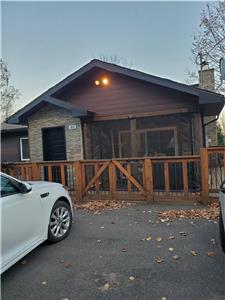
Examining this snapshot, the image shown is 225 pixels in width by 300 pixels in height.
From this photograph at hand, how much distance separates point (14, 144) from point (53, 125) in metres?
7.24

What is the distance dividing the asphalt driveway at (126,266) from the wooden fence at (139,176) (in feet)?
5.95

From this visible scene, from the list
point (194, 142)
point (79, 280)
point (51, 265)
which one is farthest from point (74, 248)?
point (194, 142)

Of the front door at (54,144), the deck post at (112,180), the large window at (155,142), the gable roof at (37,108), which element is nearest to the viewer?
the deck post at (112,180)

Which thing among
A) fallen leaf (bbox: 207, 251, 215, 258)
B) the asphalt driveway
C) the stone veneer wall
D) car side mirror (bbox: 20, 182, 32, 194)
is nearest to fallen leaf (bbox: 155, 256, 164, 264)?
the asphalt driveway

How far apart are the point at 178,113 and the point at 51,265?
22.3 feet

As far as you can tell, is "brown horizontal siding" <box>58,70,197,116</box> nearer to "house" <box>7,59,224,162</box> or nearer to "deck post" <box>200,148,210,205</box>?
"house" <box>7,59,224,162</box>

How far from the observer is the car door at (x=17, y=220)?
3.34 meters

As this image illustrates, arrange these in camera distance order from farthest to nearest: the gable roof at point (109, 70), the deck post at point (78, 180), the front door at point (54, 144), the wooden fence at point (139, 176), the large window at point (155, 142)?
the front door at point (54, 144) < the large window at point (155, 142) < the gable roof at point (109, 70) < the deck post at point (78, 180) < the wooden fence at point (139, 176)

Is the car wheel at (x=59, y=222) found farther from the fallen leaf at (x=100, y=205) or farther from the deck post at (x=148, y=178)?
the deck post at (x=148, y=178)

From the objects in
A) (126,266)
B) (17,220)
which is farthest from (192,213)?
(17,220)

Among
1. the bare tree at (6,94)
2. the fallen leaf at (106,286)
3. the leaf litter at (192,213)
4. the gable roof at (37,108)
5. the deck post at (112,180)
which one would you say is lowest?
the fallen leaf at (106,286)

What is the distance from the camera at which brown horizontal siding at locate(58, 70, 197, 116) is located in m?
9.20

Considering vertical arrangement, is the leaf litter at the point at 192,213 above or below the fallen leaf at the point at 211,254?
above

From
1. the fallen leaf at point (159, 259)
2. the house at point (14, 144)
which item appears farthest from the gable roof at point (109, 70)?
the fallen leaf at point (159, 259)
